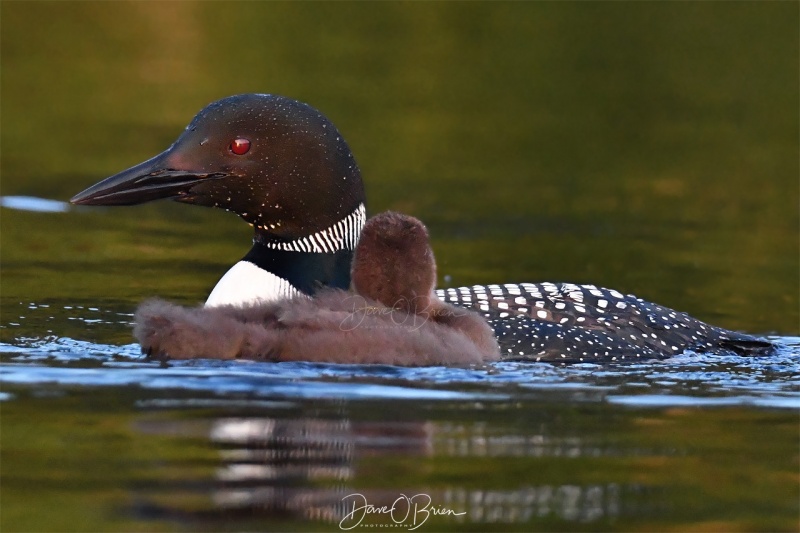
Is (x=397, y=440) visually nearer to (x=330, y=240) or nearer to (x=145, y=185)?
(x=330, y=240)

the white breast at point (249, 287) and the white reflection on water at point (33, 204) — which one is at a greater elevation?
the white reflection on water at point (33, 204)

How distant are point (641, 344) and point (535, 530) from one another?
253 cm

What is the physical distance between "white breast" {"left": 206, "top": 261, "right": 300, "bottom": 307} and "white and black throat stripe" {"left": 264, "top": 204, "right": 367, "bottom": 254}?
14 centimetres

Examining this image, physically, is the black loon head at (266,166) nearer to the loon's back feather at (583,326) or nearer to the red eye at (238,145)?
the red eye at (238,145)

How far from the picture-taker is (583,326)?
6746 millimetres

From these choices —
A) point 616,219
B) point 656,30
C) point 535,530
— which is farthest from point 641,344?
point 656,30

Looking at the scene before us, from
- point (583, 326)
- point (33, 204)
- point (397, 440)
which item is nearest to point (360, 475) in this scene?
point (397, 440)

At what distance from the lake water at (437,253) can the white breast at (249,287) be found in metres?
0.46

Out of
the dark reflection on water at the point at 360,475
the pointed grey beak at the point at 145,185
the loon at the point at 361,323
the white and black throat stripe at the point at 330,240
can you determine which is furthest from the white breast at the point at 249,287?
the dark reflection on water at the point at 360,475

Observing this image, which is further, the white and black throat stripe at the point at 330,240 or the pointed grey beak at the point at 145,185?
the white and black throat stripe at the point at 330,240

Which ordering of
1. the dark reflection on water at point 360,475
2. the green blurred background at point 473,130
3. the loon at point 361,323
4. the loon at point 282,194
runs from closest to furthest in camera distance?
the dark reflection on water at point 360,475
the loon at point 361,323
the loon at point 282,194
the green blurred background at point 473,130

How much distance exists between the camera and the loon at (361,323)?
5.84 metres

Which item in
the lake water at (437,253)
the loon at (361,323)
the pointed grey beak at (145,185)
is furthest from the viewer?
the pointed grey beak at (145,185)

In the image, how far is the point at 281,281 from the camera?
21.2 ft
